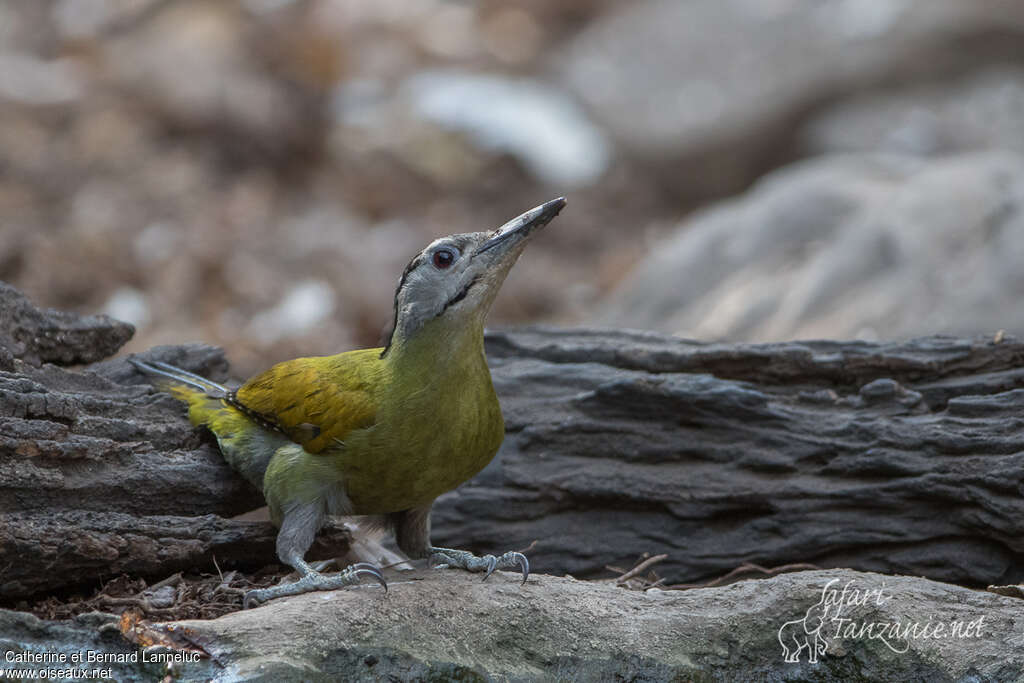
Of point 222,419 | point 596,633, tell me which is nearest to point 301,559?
point 222,419

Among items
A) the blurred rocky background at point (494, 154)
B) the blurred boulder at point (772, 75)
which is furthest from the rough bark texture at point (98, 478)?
the blurred boulder at point (772, 75)

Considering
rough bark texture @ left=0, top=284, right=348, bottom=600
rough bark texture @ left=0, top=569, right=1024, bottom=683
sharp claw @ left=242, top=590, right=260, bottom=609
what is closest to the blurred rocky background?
rough bark texture @ left=0, top=569, right=1024, bottom=683

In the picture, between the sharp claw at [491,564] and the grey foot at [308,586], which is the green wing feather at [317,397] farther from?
the sharp claw at [491,564]

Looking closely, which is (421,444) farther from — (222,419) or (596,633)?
(222,419)

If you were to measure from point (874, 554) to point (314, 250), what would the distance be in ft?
28.1

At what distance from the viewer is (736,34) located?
1639 cm

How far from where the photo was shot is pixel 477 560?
198 inches

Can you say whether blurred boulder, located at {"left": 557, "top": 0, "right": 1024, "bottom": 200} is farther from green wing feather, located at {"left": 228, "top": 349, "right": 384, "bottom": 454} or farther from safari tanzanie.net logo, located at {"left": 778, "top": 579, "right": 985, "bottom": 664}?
safari tanzanie.net logo, located at {"left": 778, "top": 579, "right": 985, "bottom": 664}

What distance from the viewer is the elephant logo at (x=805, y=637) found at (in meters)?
4.45

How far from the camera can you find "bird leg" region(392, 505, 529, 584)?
5.04m

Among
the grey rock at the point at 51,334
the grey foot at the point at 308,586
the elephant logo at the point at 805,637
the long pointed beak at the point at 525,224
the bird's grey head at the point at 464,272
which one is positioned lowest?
the elephant logo at the point at 805,637

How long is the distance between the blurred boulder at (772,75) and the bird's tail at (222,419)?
1067 centimetres

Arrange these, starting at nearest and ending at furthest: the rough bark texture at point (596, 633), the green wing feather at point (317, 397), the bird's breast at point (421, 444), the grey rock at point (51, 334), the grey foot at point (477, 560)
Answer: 1. the rough bark texture at point (596, 633)
2. the bird's breast at point (421, 444)
3. the green wing feather at point (317, 397)
4. the grey foot at point (477, 560)
5. the grey rock at point (51, 334)

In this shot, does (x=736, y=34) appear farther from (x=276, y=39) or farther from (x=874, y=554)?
(x=874, y=554)
